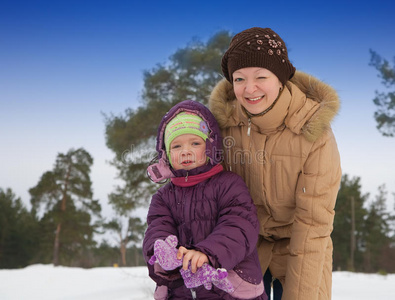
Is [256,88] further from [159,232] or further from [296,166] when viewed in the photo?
[159,232]

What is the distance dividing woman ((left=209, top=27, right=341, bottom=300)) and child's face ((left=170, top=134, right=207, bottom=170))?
335 millimetres

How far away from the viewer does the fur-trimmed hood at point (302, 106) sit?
2283mm

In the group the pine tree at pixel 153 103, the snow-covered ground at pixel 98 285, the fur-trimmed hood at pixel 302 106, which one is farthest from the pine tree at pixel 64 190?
the fur-trimmed hood at pixel 302 106

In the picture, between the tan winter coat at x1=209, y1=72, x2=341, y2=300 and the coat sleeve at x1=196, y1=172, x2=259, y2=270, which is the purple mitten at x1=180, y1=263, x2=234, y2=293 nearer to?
the coat sleeve at x1=196, y1=172, x2=259, y2=270

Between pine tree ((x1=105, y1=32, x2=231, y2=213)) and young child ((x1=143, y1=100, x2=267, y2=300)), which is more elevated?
pine tree ((x1=105, y1=32, x2=231, y2=213))

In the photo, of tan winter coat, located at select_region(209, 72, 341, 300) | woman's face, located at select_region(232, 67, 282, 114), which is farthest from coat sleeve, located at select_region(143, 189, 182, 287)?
woman's face, located at select_region(232, 67, 282, 114)

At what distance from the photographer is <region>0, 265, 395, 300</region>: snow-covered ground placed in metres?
7.88

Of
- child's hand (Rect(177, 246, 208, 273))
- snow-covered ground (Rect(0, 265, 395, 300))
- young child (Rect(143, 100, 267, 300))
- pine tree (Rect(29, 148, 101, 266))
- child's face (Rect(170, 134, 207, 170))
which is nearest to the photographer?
child's hand (Rect(177, 246, 208, 273))

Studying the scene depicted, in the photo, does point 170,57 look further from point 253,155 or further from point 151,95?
point 253,155

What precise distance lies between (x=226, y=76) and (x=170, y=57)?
7.03 m

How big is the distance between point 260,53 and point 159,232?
1.08 meters

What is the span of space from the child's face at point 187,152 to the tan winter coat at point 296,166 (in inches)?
13.1

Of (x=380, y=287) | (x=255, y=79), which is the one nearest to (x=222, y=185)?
(x=255, y=79)

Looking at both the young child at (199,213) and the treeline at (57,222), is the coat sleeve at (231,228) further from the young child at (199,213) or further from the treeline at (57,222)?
the treeline at (57,222)
